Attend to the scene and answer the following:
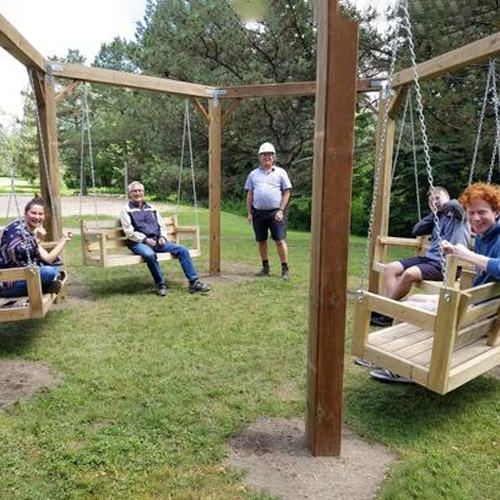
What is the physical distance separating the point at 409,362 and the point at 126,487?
1450 mm

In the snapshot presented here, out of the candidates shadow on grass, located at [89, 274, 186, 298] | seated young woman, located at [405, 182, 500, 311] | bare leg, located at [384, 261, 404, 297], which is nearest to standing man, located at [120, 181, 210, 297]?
shadow on grass, located at [89, 274, 186, 298]

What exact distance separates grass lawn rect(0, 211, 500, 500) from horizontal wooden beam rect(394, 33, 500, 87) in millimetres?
2189

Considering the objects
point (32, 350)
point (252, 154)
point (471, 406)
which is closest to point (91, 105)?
point (252, 154)

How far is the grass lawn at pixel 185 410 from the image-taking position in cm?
219

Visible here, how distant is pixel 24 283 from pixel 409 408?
2.79m

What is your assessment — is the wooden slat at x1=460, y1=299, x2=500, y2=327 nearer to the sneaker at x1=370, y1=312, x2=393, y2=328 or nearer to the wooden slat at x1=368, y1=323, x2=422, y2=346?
the wooden slat at x1=368, y1=323, x2=422, y2=346

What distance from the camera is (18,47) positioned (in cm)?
376

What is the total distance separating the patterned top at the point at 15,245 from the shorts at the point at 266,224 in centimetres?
293

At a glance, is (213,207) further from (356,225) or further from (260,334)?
(356,225)

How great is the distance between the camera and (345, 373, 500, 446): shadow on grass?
264 cm

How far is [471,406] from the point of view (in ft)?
9.64

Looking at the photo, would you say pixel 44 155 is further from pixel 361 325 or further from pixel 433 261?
pixel 433 261

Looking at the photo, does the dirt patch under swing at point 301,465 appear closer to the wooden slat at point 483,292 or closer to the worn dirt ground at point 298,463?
the worn dirt ground at point 298,463

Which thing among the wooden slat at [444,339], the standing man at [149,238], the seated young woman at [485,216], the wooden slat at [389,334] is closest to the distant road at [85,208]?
the standing man at [149,238]
